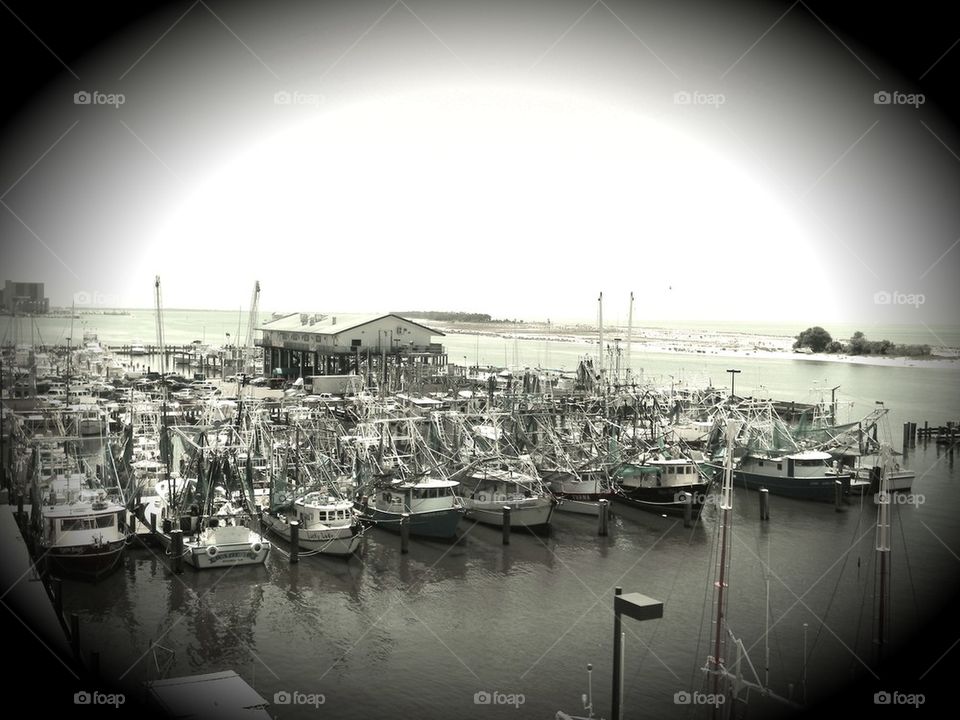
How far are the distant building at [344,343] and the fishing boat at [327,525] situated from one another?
747 inches

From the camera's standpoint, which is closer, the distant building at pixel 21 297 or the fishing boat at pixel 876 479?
the distant building at pixel 21 297

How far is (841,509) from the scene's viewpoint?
22266mm

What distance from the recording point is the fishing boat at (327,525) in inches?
643

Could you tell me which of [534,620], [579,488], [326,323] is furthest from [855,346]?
[534,620]

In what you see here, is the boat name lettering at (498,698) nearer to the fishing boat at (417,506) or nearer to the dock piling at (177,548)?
the fishing boat at (417,506)

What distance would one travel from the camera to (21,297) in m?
13.0

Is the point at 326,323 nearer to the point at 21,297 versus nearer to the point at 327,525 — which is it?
the point at 327,525

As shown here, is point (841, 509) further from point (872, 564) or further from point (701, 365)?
point (701, 365)

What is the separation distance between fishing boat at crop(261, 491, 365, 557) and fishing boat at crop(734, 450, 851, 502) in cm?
1323

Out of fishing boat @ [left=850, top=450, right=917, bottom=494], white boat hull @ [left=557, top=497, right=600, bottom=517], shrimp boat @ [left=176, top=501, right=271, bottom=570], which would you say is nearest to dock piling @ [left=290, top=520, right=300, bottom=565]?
shrimp boat @ [left=176, top=501, right=271, bottom=570]

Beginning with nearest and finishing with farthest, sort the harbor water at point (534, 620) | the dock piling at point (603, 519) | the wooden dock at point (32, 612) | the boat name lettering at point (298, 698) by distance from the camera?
the wooden dock at point (32, 612)
the boat name lettering at point (298, 698)
the harbor water at point (534, 620)
the dock piling at point (603, 519)

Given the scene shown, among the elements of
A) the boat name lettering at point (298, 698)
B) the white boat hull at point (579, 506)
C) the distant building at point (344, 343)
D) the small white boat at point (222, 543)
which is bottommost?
the boat name lettering at point (298, 698)

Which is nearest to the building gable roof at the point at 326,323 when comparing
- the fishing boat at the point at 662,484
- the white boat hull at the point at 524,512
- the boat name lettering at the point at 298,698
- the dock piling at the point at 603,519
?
the fishing boat at the point at 662,484

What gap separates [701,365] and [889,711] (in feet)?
218
